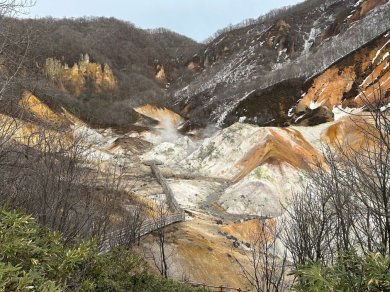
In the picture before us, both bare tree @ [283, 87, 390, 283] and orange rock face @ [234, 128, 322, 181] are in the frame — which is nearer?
bare tree @ [283, 87, 390, 283]

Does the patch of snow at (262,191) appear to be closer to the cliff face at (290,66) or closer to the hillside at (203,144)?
the hillside at (203,144)

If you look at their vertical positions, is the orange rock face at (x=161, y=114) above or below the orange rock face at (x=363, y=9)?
below

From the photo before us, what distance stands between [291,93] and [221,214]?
55219 millimetres

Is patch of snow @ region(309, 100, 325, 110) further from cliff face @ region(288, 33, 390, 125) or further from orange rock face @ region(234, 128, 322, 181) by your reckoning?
orange rock face @ region(234, 128, 322, 181)

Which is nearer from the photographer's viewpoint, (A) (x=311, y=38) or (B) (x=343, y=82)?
(B) (x=343, y=82)

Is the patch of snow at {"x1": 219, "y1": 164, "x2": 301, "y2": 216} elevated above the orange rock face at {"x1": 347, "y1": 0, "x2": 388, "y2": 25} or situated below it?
below

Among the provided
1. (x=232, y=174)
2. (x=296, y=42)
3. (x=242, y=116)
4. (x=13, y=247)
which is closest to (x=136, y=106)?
(x=242, y=116)

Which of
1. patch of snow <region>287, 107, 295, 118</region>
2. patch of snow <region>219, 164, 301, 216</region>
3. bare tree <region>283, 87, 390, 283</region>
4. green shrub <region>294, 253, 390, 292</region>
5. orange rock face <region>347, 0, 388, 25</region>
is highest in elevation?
orange rock face <region>347, 0, 388, 25</region>

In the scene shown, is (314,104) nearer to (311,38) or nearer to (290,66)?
(290,66)

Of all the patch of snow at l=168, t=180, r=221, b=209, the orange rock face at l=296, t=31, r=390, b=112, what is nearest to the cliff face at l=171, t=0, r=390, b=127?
the orange rock face at l=296, t=31, r=390, b=112

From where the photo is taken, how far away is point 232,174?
4809 centimetres

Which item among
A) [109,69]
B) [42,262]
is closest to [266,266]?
[42,262]

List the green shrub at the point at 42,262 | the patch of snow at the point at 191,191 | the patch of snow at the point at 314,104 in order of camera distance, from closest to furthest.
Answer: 1. the green shrub at the point at 42,262
2. the patch of snow at the point at 191,191
3. the patch of snow at the point at 314,104

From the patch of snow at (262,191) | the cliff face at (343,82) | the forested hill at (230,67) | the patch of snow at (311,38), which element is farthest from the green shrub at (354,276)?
the patch of snow at (311,38)
